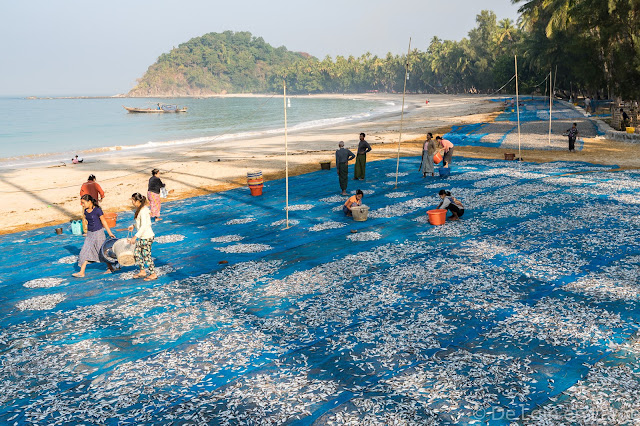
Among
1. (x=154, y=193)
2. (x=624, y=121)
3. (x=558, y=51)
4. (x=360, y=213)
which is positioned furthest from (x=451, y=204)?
(x=558, y=51)

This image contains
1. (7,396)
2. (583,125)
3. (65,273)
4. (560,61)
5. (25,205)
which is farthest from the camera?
(560,61)

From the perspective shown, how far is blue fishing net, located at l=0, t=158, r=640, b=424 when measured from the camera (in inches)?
275

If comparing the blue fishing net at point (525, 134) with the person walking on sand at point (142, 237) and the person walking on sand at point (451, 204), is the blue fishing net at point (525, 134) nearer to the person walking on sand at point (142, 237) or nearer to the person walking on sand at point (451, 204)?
the person walking on sand at point (451, 204)

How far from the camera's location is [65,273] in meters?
12.8

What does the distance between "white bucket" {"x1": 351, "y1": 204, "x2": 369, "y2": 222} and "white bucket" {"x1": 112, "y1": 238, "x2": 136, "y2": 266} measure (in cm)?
705

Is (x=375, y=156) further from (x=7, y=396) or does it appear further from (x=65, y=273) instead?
(x=7, y=396)

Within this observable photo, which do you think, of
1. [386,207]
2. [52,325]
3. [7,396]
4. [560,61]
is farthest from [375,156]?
[560,61]

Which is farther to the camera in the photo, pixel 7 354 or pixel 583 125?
pixel 583 125

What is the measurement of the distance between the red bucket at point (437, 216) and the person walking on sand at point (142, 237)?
27.7 ft

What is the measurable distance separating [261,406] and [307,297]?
397 centimetres

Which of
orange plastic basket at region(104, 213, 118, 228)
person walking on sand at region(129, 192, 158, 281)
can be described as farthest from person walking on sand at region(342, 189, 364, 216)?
orange plastic basket at region(104, 213, 118, 228)

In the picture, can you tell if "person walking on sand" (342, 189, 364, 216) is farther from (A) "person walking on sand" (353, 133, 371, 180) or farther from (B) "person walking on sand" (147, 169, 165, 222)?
(B) "person walking on sand" (147, 169, 165, 222)

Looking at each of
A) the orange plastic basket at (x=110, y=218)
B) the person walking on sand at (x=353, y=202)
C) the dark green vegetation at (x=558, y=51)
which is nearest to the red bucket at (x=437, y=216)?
the person walking on sand at (x=353, y=202)

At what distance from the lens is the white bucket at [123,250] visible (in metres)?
12.5
